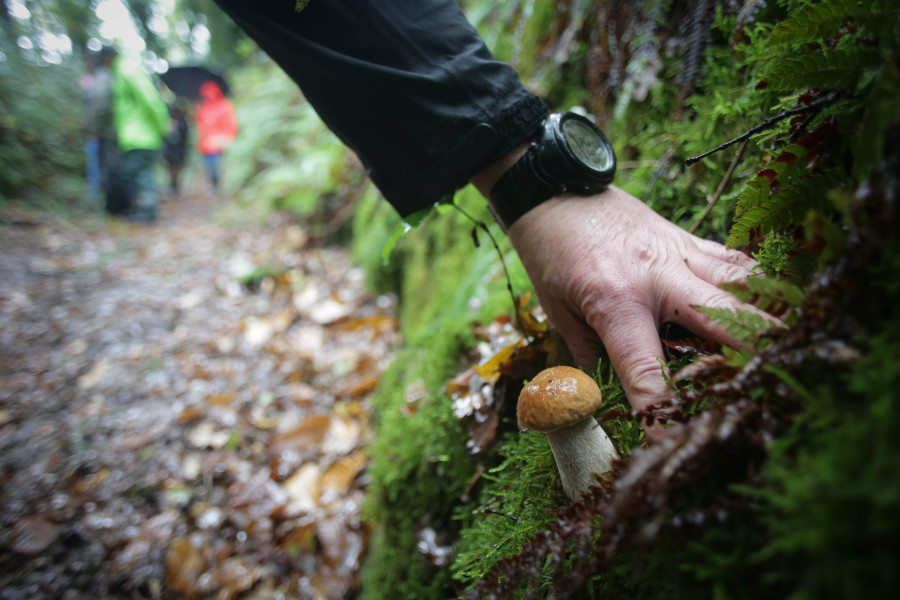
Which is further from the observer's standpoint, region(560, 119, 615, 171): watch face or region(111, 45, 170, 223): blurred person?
region(111, 45, 170, 223): blurred person

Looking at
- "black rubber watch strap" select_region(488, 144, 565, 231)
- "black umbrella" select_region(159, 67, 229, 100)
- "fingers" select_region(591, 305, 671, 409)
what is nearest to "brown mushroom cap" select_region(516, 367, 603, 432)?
"fingers" select_region(591, 305, 671, 409)

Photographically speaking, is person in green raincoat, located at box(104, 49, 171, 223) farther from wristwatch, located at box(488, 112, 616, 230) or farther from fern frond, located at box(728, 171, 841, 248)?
fern frond, located at box(728, 171, 841, 248)

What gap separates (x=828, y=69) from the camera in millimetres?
851

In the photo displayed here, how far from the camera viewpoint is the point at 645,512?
679 mm

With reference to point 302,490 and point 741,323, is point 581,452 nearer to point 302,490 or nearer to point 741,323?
point 741,323

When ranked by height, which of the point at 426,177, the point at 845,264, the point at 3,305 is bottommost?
the point at 845,264

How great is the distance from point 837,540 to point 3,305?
25.7ft

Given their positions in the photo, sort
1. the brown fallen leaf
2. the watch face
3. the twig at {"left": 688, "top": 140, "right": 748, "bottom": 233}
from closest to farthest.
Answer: the twig at {"left": 688, "top": 140, "right": 748, "bottom": 233}
the watch face
the brown fallen leaf

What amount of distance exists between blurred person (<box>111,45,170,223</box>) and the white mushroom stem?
11.0 m

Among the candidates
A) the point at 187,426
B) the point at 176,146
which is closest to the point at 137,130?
the point at 176,146

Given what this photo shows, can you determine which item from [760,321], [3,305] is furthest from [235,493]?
[3,305]

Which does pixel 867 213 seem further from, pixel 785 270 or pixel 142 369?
pixel 142 369

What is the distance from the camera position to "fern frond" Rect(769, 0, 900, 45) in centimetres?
76

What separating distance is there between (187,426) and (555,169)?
3678 mm
